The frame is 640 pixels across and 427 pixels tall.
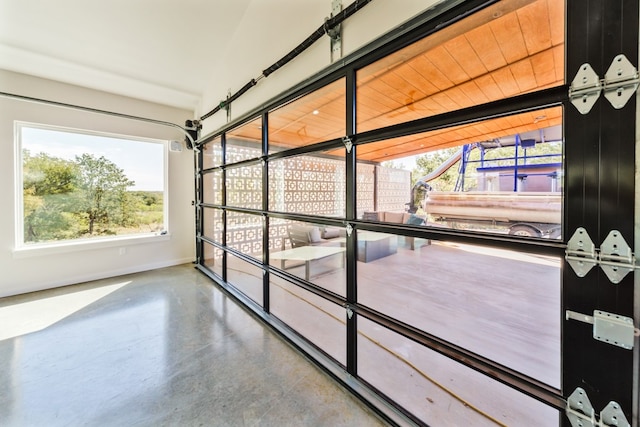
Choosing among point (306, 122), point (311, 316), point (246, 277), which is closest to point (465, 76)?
point (306, 122)

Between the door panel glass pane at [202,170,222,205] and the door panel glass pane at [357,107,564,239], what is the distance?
2900 millimetres

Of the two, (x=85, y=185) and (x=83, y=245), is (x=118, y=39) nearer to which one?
(x=85, y=185)

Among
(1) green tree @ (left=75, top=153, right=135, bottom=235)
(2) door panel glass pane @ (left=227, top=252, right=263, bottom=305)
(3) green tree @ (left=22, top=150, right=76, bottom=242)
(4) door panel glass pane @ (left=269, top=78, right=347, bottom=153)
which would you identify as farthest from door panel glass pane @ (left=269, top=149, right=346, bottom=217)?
(3) green tree @ (left=22, top=150, right=76, bottom=242)

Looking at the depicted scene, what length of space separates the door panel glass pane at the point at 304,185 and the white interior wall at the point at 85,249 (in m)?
2.76

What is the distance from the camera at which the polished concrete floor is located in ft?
4.86

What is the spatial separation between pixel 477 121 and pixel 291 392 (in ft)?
6.37

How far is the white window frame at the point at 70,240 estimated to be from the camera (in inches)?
127

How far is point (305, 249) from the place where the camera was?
303 centimetres

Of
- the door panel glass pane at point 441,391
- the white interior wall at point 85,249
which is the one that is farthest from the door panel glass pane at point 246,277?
the white interior wall at point 85,249

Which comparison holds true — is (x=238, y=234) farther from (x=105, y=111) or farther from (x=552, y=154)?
(x=552, y=154)

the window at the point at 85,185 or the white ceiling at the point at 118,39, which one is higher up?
the white ceiling at the point at 118,39

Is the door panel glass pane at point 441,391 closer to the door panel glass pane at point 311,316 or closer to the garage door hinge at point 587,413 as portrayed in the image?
the door panel glass pane at point 311,316

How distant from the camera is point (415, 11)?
1267mm

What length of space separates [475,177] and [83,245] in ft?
16.4
